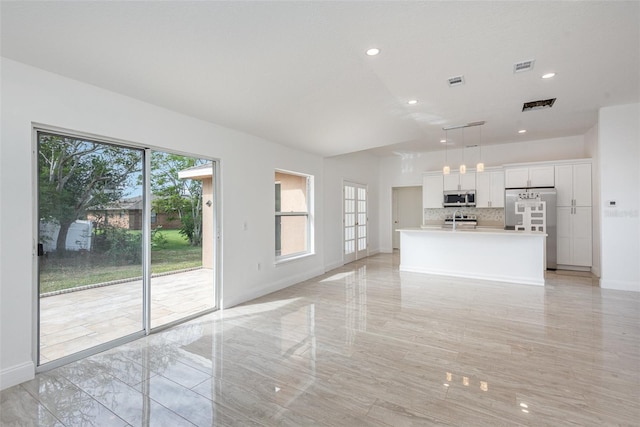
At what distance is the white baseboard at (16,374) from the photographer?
91.4 inches

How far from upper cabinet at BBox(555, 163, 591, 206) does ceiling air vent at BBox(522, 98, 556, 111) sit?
2582mm

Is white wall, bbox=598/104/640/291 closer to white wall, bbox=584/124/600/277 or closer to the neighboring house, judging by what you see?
white wall, bbox=584/124/600/277

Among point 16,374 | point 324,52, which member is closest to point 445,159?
point 324,52

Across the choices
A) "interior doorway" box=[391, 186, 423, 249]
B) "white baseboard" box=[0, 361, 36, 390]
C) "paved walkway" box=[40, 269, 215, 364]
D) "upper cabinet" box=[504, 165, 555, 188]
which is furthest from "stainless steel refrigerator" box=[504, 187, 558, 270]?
"white baseboard" box=[0, 361, 36, 390]

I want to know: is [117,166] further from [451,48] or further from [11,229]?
[451,48]

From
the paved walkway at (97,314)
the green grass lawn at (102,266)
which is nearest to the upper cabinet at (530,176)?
the green grass lawn at (102,266)

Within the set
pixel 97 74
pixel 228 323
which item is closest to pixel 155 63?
pixel 97 74

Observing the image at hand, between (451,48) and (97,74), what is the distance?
3.16 m

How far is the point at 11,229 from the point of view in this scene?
238 cm

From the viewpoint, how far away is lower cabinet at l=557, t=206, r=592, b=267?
6234 millimetres

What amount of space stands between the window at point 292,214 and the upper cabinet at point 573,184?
5.34m

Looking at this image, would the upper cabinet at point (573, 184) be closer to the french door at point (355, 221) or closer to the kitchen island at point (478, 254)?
the kitchen island at point (478, 254)

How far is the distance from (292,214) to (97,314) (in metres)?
3.35

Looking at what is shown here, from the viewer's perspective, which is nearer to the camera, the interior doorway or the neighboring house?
the neighboring house
